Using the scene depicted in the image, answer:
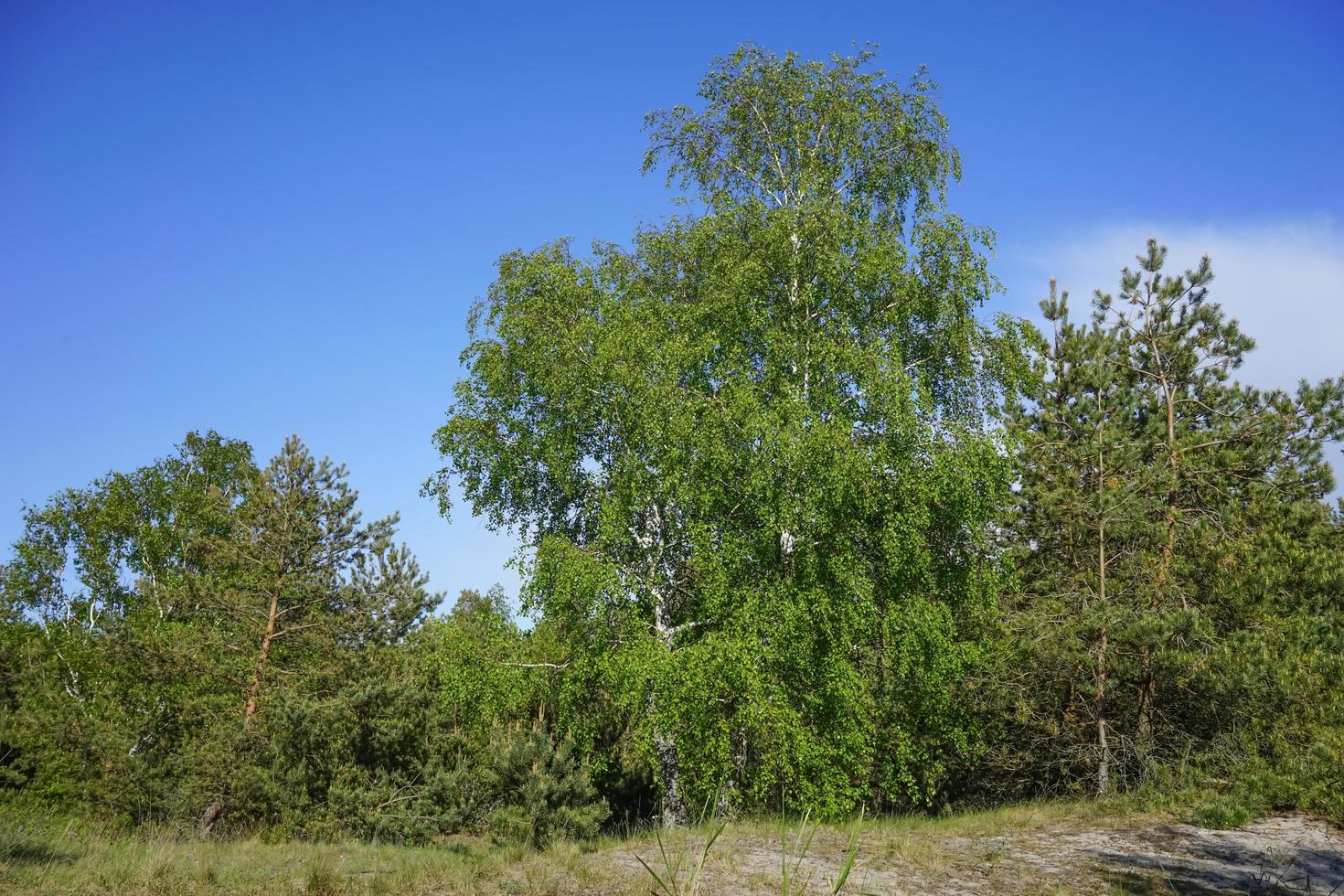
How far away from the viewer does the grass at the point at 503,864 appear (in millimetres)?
8508

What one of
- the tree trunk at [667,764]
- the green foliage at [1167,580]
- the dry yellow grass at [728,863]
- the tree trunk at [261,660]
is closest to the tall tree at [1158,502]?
the green foliage at [1167,580]

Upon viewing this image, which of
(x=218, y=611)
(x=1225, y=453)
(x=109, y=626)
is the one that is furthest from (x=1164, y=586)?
(x=109, y=626)

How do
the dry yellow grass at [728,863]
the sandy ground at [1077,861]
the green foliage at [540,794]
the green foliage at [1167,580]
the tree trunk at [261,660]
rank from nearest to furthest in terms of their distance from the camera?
1. the dry yellow grass at [728,863]
2. the sandy ground at [1077,861]
3. the green foliage at [540,794]
4. the green foliage at [1167,580]
5. the tree trunk at [261,660]

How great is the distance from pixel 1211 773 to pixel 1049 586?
163 inches

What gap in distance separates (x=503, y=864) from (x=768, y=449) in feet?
23.7

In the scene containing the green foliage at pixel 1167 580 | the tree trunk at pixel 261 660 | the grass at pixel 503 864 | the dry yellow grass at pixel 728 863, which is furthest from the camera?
the tree trunk at pixel 261 660

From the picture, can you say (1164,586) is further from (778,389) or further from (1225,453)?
(778,389)

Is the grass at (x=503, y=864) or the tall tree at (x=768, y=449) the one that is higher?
the tall tree at (x=768, y=449)

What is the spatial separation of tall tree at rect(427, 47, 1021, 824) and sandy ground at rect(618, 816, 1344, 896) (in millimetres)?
2570

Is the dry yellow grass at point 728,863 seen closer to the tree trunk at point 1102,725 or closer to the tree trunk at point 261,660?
the tree trunk at point 1102,725

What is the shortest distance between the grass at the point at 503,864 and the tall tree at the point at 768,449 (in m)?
2.22

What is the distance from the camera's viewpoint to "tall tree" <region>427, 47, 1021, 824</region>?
47.3 feet

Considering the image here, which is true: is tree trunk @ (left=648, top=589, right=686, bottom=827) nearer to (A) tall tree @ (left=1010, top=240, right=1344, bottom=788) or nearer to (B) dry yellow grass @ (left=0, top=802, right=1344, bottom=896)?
(B) dry yellow grass @ (left=0, top=802, right=1344, bottom=896)

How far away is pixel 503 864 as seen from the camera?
10547mm
